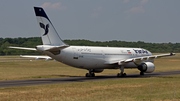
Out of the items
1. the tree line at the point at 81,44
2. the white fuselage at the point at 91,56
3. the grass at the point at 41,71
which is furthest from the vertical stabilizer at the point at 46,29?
the tree line at the point at 81,44

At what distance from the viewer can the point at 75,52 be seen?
33.5m

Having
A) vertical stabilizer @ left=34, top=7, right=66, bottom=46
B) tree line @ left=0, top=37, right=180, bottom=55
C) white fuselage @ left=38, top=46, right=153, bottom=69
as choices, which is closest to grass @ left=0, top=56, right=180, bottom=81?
white fuselage @ left=38, top=46, right=153, bottom=69

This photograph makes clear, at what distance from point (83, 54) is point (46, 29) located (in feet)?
20.2

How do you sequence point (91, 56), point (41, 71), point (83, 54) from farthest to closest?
point (41, 71), point (91, 56), point (83, 54)

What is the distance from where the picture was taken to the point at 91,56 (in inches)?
1400

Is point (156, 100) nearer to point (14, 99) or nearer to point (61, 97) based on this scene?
point (61, 97)

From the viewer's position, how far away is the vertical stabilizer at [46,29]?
99.7 feet

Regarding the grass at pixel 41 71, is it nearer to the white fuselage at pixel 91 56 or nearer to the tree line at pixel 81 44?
the white fuselage at pixel 91 56

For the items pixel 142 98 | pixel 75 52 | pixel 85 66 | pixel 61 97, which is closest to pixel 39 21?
pixel 75 52

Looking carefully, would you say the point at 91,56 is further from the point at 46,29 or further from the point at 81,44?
the point at 81,44

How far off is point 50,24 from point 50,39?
177cm

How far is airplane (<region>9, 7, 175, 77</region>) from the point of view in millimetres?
30589

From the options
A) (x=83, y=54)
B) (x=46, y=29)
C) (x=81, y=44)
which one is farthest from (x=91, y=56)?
(x=81, y=44)

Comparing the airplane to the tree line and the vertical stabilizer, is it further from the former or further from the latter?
the tree line
